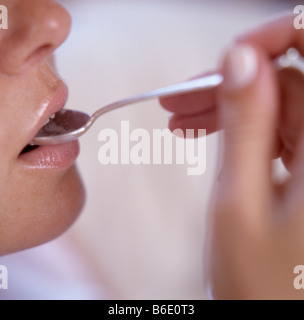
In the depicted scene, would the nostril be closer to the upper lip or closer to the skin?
the upper lip

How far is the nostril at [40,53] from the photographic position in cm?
48

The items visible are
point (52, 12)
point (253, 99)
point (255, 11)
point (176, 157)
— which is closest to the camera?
point (253, 99)

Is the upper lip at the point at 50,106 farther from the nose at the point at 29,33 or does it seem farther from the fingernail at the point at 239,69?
the fingernail at the point at 239,69

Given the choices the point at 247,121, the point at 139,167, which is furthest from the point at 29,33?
the point at 139,167

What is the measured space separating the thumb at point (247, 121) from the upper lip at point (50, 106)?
0.22 m

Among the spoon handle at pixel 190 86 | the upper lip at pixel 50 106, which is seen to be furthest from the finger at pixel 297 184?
the upper lip at pixel 50 106

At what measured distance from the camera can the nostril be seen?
48cm

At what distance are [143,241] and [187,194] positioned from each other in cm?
18

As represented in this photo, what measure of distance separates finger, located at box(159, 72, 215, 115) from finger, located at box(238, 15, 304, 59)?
0.10m

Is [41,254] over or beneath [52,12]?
beneath

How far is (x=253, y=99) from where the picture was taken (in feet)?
1.19

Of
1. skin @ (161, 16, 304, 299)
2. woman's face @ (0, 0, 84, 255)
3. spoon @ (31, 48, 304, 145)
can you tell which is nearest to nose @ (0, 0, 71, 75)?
woman's face @ (0, 0, 84, 255)
